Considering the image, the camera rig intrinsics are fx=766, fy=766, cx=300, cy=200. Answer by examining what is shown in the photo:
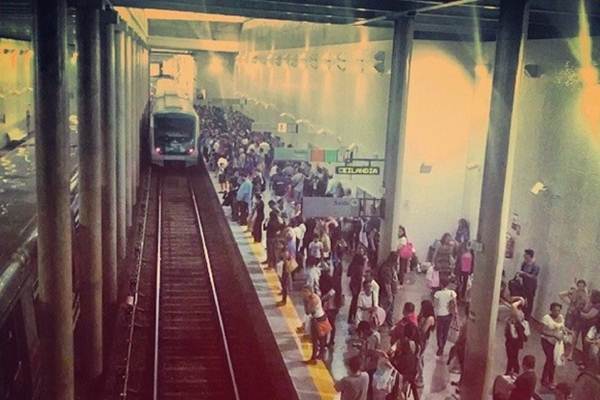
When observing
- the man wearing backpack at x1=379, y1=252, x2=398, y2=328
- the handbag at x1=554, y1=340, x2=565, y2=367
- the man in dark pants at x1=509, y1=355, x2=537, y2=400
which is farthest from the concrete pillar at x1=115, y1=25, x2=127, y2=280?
the man in dark pants at x1=509, y1=355, x2=537, y2=400

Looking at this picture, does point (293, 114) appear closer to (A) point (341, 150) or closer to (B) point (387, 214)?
(A) point (341, 150)

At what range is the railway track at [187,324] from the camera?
11.4 m

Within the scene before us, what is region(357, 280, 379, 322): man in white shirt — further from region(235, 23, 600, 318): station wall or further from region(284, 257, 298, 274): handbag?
region(235, 23, 600, 318): station wall

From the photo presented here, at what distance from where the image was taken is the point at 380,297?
1236 centimetres

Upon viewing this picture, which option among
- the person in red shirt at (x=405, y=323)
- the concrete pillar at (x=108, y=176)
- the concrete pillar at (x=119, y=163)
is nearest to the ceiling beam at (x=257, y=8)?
the concrete pillar at (x=108, y=176)

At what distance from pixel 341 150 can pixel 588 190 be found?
9.95 meters

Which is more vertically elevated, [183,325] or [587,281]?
[587,281]

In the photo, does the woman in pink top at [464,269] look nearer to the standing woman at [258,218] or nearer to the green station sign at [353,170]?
the green station sign at [353,170]

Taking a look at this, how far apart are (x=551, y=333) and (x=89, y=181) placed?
7.06m

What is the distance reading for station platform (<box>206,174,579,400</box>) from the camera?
34.0ft

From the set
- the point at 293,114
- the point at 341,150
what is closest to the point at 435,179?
the point at 341,150

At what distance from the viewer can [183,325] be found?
13930 mm

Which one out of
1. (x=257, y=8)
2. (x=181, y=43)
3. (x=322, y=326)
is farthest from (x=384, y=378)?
(x=181, y=43)

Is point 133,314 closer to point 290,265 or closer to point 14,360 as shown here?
point 290,265
